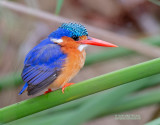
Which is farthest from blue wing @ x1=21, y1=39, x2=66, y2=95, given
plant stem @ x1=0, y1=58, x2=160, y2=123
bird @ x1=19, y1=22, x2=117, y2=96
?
plant stem @ x1=0, y1=58, x2=160, y2=123

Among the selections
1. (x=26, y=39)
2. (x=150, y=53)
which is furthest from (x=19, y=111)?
(x=26, y=39)

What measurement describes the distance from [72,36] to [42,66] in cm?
29

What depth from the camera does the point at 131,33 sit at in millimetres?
3324

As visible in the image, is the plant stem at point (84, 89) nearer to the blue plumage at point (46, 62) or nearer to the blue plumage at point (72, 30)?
the blue plumage at point (46, 62)

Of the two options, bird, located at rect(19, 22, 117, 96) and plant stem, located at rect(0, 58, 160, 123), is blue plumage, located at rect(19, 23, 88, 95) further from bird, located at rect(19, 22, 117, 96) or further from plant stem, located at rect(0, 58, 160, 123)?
plant stem, located at rect(0, 58, 160, 123)

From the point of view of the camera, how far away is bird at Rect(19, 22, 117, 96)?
4.58 feet

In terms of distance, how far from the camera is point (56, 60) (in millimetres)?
1524

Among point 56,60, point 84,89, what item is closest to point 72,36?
point 56,60

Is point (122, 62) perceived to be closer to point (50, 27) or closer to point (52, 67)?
point (50, 27)

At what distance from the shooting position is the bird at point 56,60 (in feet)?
4.58

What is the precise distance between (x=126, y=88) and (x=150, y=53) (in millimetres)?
303

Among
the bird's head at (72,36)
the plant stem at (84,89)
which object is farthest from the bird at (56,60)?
the plant stem at (84,89)

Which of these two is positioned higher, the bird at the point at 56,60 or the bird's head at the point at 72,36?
the bird's head at the point at 72,36

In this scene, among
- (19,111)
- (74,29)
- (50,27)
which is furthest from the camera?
(50,27)
